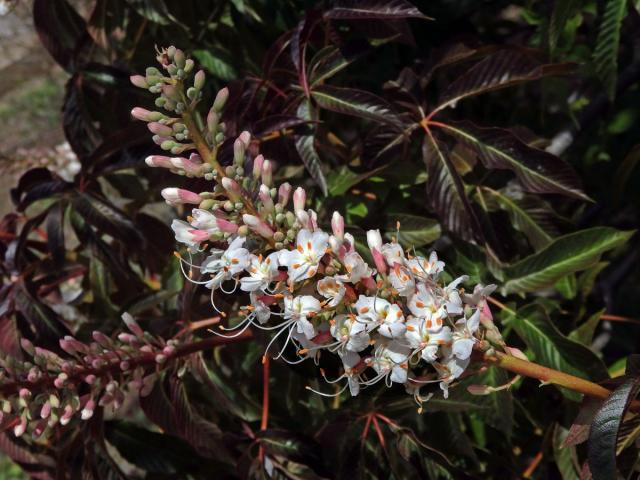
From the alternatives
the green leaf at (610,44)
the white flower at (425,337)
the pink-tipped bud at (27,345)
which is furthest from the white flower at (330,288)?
the green leaf at (610,44)

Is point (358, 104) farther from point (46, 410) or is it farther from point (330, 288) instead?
point (46, 410)

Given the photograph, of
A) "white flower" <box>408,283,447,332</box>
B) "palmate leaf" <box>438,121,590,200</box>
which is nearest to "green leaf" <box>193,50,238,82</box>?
"palmate leaf" <box>438,121,590,200</box>

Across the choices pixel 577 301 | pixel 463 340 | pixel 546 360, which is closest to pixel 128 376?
pixel 463 340

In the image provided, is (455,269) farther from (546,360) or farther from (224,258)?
(224,258)

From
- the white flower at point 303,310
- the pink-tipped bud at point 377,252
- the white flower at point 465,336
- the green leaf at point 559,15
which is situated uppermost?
the white flower at point 303,310

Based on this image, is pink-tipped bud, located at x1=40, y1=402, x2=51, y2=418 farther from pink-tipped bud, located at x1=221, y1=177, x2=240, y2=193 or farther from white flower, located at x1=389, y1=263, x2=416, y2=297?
white flower, located at x1=389, y1=263, x2=416, y2=297

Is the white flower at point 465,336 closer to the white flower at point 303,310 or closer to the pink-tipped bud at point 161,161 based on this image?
the white flower at point 303,310
